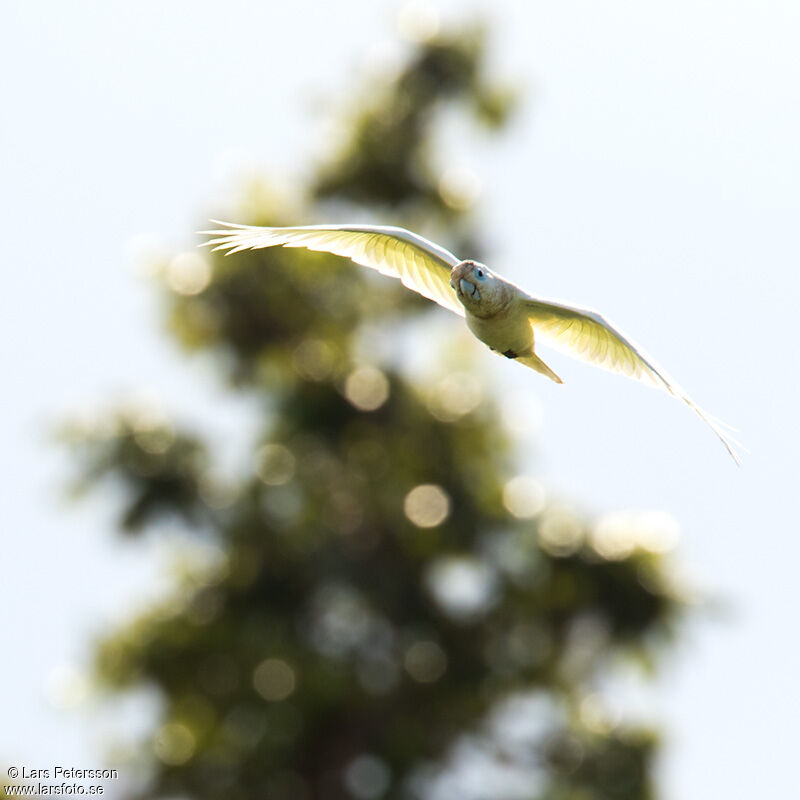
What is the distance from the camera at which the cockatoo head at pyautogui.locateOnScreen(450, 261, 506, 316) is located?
3473mm

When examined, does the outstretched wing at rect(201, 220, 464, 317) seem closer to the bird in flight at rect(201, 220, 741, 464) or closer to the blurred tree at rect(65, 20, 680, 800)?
the bird in flight at rect(201, 220, 741, 464)

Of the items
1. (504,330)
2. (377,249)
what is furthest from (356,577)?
(504,330)

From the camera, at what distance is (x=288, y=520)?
962cm

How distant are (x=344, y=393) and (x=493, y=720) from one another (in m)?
2.76

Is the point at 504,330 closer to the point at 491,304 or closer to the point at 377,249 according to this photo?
the point at 491,304

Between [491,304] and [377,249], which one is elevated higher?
[377,249]

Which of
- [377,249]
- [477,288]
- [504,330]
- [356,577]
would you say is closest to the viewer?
[477,288]

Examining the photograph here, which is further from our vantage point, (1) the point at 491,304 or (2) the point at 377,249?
(2) the point at 377,249

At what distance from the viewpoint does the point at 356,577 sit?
9.36m

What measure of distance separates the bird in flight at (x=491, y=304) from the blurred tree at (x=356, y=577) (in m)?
4.96

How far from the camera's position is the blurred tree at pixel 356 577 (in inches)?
354

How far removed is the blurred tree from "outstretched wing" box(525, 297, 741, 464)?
515 cm

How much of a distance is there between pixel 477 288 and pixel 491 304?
7 centimetres

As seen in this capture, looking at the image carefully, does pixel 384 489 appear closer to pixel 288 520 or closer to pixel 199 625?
pixel 288 520
